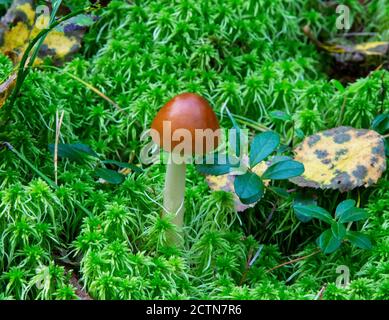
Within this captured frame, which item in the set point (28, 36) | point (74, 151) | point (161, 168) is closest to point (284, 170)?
point (161, 168)

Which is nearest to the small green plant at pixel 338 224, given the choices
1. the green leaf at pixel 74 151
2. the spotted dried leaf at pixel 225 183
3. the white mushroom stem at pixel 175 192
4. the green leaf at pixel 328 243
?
the green leaf at pixel 328 243

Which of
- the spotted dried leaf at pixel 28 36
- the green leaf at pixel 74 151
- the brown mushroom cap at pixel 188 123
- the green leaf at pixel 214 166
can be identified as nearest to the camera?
the brown mushroom cap at pixel 188 123

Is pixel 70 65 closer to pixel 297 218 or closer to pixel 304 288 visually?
pixel 297 218

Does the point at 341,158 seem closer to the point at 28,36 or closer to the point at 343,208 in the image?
the point at 343,208

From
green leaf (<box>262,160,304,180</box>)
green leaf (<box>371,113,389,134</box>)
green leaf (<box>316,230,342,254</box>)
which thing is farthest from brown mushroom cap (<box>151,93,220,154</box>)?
green leaf (<box>371,113,389,134</box>)

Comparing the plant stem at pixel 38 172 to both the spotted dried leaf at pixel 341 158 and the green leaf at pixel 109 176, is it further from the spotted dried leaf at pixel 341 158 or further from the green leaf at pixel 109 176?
the spotted dried leaf at pixel 341 158

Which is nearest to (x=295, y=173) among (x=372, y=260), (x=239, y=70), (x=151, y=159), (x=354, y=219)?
(x=354, y=219)
